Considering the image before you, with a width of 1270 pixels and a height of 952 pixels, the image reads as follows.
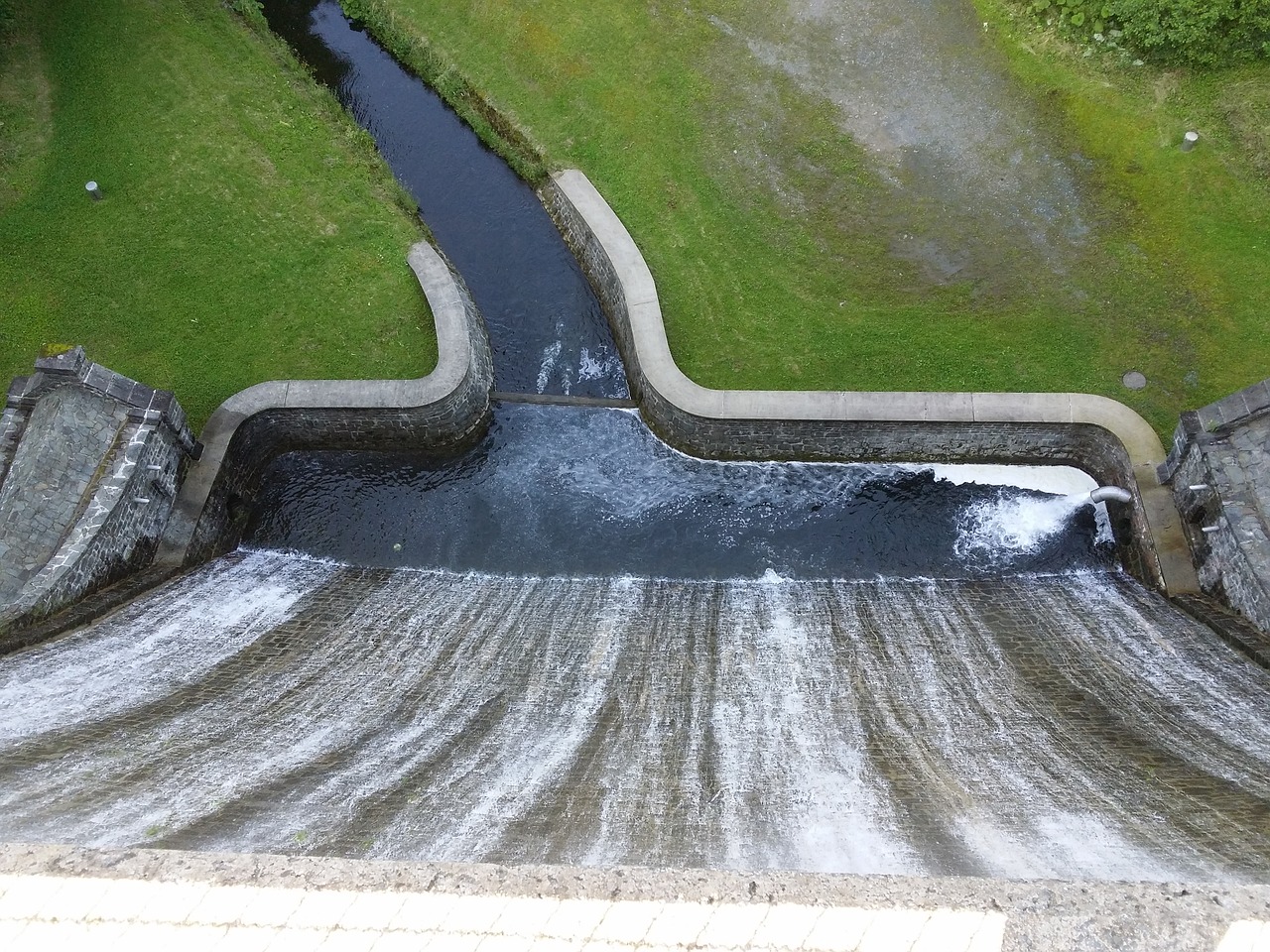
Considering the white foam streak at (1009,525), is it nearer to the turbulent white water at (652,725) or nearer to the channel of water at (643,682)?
the channel of water at (643,682)

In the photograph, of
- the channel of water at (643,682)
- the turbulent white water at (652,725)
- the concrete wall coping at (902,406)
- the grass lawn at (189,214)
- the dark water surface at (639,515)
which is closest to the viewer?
the turbulent white water at (652,725)

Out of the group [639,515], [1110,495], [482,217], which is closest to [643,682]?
[639,515]

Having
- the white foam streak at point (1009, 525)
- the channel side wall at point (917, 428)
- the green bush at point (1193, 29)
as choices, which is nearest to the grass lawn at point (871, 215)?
the green bush at point (1193, 29)

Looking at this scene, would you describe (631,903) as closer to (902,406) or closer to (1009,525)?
(902,406)

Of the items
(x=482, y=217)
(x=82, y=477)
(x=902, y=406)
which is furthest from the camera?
(x=482, y=217)

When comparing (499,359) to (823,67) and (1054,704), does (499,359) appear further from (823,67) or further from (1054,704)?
(1054,704)

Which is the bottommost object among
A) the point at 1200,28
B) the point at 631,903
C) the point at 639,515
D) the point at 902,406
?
the point at 631,903

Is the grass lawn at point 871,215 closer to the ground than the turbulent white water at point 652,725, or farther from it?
farther from it
